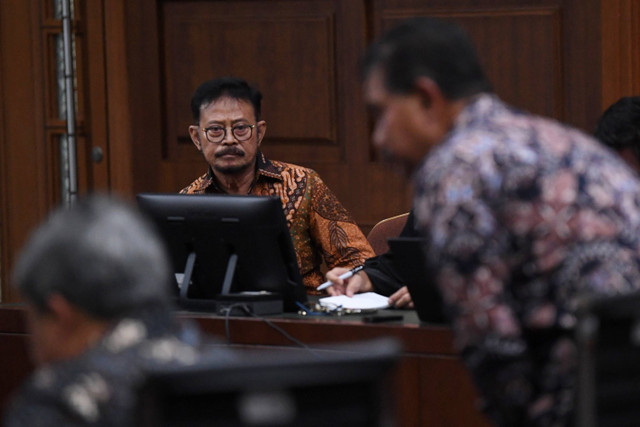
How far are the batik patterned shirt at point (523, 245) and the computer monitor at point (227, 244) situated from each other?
1194 mm

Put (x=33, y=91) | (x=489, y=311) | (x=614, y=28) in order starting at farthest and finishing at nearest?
(x=33, y=91) < (x=614, y=28) < (x=489, y=311)

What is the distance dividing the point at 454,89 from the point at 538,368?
0.45 meters

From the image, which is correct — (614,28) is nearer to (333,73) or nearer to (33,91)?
(333,73)

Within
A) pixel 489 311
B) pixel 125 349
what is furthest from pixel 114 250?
pixel 489 311

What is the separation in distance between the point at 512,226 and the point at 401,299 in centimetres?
126

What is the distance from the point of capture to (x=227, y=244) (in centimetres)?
289

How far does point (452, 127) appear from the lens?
5.65ft

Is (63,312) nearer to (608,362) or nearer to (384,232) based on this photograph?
(608,362)

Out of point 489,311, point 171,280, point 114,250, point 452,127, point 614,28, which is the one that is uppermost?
point 614,28

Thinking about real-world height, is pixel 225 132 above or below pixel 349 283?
above

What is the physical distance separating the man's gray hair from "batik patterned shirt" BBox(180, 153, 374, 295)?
209 cm

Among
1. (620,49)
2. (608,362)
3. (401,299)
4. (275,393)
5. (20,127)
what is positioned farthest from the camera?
(20,127)

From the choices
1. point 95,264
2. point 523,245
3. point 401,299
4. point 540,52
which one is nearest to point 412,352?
point 401,299

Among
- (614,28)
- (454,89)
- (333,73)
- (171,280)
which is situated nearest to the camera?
(454,89)
